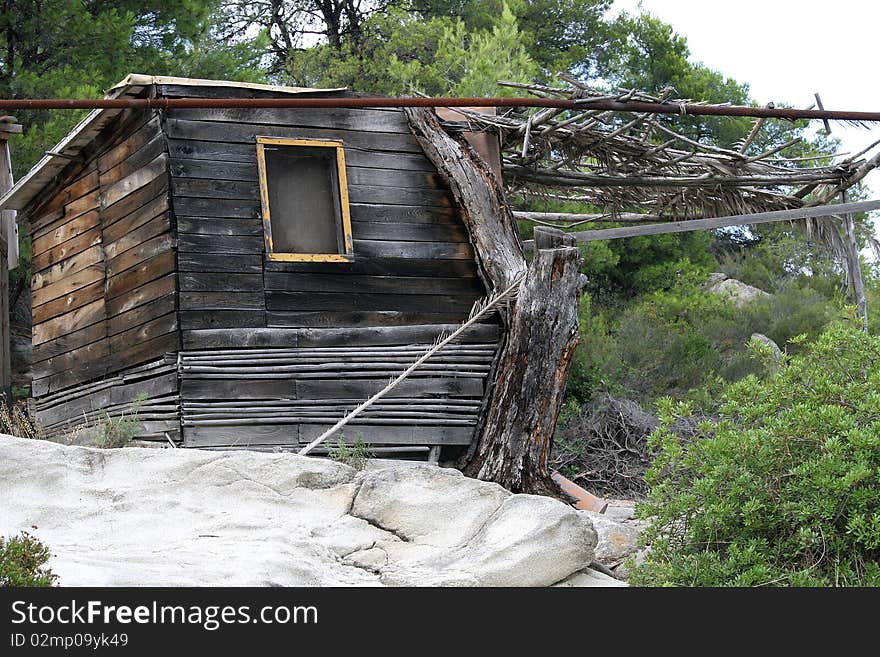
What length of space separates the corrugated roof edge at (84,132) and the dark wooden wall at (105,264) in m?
0.14

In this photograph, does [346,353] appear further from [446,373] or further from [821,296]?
[821,296]

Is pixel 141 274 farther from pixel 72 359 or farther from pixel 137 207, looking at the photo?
pixel 72 359

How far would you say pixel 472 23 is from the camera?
2505 centimetres

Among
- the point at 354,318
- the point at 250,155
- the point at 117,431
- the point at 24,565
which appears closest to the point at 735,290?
the point at 354,318

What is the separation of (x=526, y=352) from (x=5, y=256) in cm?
641

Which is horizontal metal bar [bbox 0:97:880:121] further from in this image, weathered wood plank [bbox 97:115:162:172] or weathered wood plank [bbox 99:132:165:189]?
weathered wood plank [bbox 97:115:162:172]

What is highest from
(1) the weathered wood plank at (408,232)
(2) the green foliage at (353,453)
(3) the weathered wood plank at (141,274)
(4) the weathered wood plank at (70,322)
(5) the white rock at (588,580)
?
(1) the weathered wood plank at (408,232)

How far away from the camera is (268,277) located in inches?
363

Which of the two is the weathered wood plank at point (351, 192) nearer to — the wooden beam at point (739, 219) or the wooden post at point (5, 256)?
the wooden beam at point (739, 219)

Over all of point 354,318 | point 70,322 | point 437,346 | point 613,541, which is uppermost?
point 70,322

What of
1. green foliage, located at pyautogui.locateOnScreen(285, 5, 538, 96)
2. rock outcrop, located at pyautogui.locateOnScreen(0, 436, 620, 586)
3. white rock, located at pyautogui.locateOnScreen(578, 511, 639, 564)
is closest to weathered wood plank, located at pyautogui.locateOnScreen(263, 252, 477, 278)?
rock outcrop, located at pyautogui.locateOnScreen(0, 436, 620, 586)

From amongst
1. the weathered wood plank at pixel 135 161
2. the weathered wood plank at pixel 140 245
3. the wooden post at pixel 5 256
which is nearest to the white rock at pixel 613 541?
the weathered wood plank at pixel 140 245

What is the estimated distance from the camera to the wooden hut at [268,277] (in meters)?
9.07
